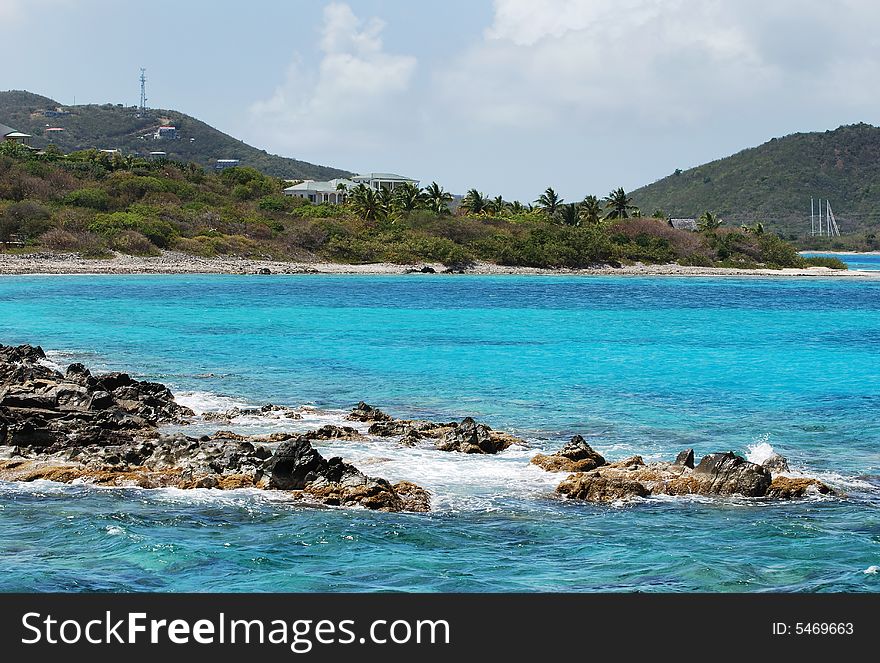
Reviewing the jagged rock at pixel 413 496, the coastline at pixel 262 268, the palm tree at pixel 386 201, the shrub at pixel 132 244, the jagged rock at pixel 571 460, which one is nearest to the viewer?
the jagged rock at pixel 413 496

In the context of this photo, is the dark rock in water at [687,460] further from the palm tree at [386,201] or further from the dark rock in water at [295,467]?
the palm tree at [386,201]

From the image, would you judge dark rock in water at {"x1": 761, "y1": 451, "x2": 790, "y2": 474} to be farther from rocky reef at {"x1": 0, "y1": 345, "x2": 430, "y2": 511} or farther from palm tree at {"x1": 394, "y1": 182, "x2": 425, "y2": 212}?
palm tree at {"x1": 394, "y1": 182, "x2": 425, "y2": 212}

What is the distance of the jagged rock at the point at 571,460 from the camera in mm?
18797

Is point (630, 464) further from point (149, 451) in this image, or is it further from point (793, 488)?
point (149, 451)

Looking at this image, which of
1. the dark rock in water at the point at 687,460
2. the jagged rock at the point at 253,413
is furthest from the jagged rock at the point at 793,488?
the jagged rock at the point at 253,413

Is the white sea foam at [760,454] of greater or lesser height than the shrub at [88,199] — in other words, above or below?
below

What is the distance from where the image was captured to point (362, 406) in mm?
25062

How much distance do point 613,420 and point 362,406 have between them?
241 inches

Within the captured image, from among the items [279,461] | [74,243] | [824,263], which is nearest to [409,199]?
[74,243]

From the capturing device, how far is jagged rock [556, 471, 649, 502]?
1706cm

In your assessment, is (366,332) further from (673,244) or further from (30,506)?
(673,244)

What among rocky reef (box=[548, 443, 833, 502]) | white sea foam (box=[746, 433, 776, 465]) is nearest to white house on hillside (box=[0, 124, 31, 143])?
white sea foam (box=[746, 433, 776, 465])

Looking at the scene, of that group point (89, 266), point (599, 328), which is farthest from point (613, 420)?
point (89, 266)

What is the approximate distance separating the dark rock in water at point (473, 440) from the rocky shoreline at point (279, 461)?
0.03 meters
